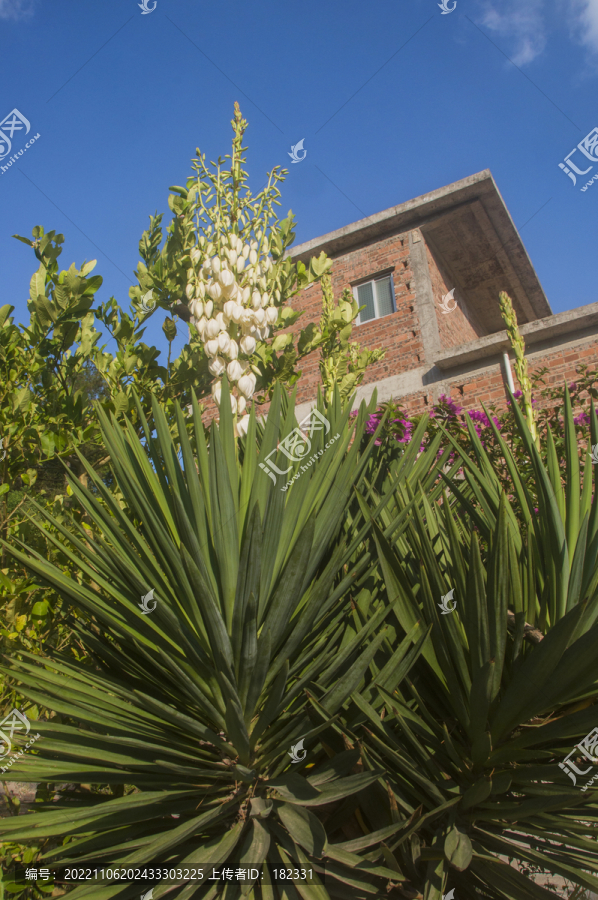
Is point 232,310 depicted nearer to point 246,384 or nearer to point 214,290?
point 214,290

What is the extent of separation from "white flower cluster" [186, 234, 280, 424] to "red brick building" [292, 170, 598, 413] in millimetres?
4385

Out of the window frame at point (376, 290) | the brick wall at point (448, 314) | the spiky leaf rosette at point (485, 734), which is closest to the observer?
the spiky leaf rosette at point (485, 734)

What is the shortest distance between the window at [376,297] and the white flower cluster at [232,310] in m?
6.58

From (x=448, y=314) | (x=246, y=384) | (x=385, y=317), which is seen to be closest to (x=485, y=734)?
(x=246, y=384)

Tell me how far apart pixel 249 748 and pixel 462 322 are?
9084 millimetres

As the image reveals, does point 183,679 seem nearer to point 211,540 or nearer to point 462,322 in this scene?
point 211,540

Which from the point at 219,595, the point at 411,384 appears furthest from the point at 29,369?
the point at 411,384

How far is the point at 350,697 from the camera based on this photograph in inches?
60.5

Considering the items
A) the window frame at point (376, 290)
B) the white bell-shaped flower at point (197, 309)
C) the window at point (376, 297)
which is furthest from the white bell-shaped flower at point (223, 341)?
the window at point (376, 297)

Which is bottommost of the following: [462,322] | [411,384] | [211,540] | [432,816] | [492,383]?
[432,816]

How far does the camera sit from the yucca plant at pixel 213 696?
1.34m
